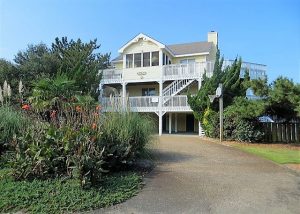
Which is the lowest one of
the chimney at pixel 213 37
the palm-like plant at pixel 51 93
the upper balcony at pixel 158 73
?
the palm-like plant at pixel 51 93

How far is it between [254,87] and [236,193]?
11.8 metres

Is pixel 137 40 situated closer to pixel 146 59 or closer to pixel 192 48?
pixel 146 59

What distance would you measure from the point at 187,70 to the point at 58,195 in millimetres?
21900

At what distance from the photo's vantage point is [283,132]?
2083 cm

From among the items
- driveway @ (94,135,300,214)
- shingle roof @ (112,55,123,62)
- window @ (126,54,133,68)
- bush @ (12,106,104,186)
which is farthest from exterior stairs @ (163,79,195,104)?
bush @ (12,106,104,186)

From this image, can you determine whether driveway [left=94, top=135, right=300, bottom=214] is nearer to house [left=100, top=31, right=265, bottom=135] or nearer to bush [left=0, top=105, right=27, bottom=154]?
bush [left=0, top=105, right=27, bottom=154]

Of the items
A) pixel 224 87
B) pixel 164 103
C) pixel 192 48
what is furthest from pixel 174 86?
pixel 224 87

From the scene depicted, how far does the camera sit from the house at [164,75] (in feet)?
87.9

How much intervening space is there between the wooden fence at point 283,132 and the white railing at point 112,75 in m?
14.4

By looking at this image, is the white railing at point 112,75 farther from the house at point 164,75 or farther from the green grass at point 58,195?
the green grass at point 58,195

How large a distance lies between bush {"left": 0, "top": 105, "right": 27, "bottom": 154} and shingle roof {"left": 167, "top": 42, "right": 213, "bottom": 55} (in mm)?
23199

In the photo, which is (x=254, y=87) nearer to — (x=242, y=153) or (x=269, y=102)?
(x=269, y=102)

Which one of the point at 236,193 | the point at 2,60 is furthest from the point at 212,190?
the point at 2,60

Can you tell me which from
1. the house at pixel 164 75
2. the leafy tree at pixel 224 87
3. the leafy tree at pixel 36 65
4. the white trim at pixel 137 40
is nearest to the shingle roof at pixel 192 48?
the house at pixel 164 75
